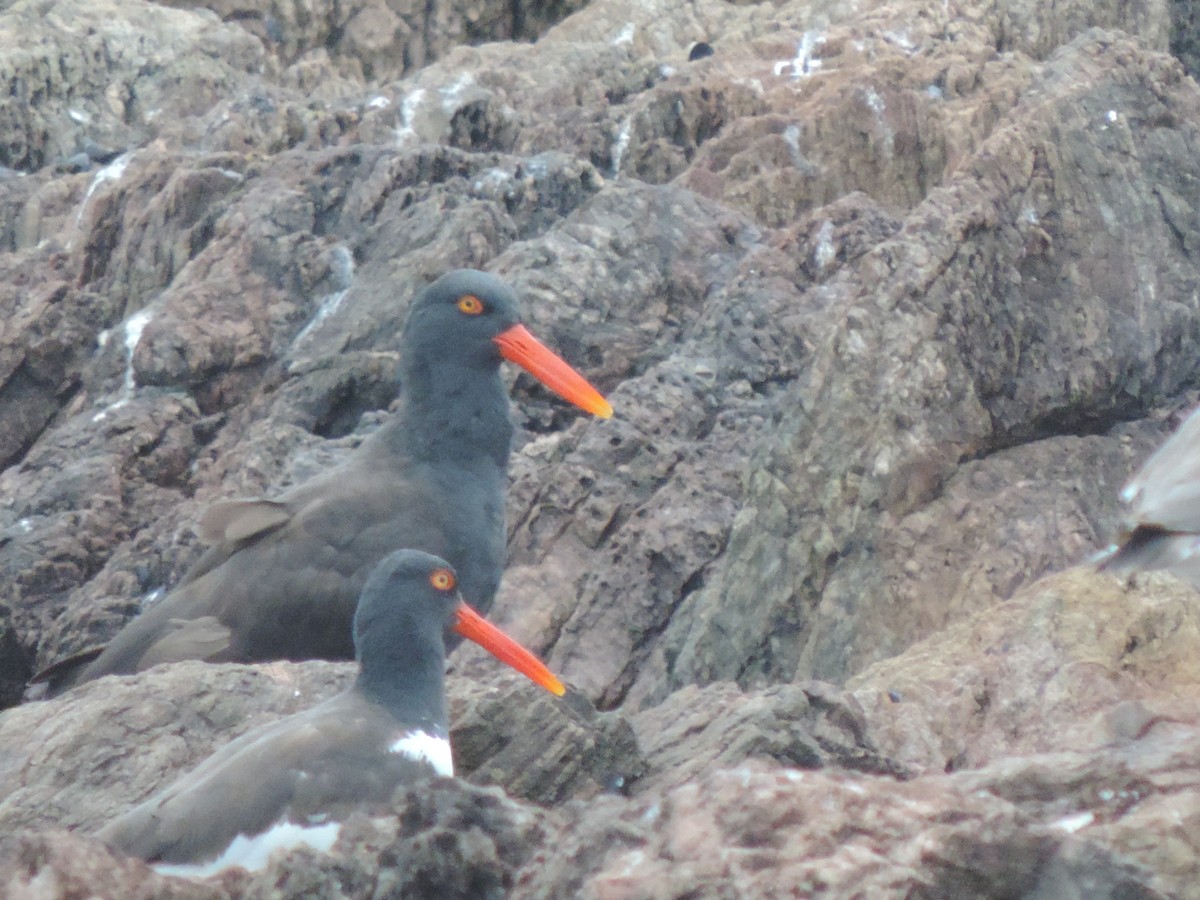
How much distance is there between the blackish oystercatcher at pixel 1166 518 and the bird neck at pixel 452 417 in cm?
432

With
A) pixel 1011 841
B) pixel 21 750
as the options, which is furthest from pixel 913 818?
pixel 21 750

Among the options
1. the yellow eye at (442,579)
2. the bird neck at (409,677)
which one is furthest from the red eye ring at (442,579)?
the bird neck at (409,677)

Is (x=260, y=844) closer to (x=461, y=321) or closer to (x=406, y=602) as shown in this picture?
(x=406, y=602)

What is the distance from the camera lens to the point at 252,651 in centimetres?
680

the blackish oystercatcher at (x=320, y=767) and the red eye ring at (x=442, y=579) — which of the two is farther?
the red eye ring at (x=442, y=579)

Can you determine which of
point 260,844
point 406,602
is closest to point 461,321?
point 406,602

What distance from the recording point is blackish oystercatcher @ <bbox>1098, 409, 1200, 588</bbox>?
302 cm

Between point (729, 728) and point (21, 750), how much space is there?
2.44 m

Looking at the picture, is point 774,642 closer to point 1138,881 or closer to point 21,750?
point 21,750

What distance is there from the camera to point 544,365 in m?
7.72

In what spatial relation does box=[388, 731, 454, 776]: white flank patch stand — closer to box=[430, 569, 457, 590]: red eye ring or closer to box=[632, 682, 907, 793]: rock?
box=[632, 682, 907, 793]: rock

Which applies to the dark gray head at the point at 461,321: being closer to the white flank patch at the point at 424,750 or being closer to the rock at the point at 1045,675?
the rock at the point at 1045,675

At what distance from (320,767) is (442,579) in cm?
117

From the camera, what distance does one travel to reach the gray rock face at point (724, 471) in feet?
10.3
